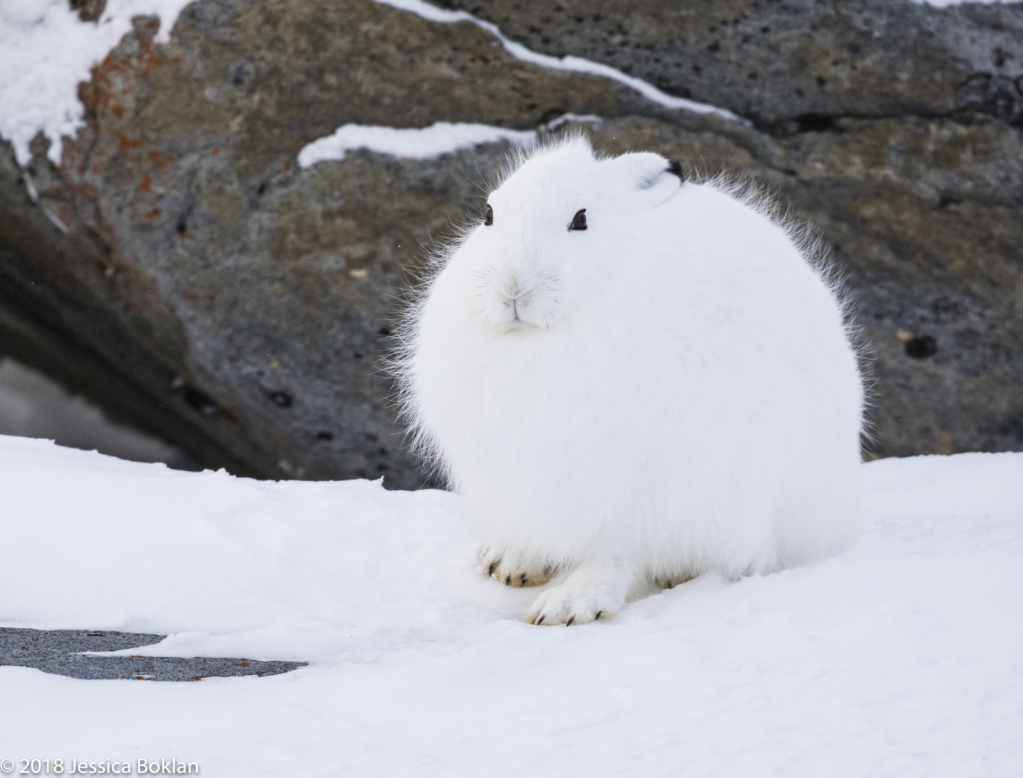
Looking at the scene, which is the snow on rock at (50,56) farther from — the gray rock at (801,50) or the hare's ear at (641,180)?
the hare's ear at (641,180)

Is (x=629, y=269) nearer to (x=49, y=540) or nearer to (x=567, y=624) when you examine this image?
(x=567, y=624)

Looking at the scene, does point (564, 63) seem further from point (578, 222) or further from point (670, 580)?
point (670, 580)

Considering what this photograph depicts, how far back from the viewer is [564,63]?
15.0 feet

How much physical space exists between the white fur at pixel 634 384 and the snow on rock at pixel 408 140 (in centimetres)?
229

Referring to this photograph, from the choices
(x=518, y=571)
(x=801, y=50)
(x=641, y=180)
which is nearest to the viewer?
(x=641, y=180)

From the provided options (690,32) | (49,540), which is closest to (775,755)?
(49,540)

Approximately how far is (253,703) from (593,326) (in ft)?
3.47

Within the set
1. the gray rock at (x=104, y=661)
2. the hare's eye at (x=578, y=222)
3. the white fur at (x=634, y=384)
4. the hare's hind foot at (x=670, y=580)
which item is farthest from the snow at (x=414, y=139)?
the gray rock at (x=104, y=661)

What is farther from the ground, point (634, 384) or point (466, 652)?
point (634, 384)

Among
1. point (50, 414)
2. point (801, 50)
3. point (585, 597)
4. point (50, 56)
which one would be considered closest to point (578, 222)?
point (585, 597)

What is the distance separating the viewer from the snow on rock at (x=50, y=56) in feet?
14.8

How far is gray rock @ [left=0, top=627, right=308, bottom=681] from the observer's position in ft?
5.72

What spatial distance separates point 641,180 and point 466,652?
4.08 feet

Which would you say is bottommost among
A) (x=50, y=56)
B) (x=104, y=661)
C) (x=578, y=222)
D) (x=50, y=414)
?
(x=104, y=661)
